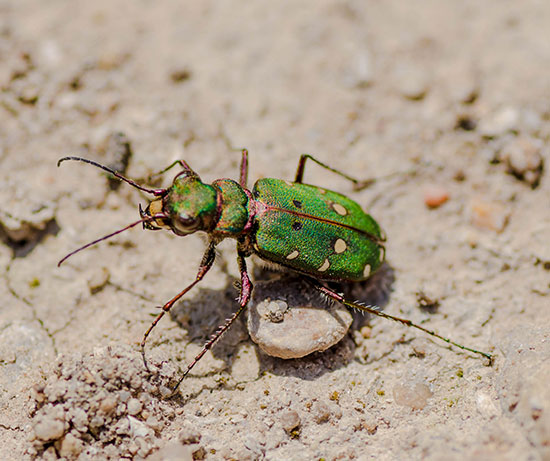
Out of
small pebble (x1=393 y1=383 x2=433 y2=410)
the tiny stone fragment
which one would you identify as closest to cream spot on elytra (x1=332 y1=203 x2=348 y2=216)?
→ small pebble (x1=393 y1=383 x2=433 y2=410)

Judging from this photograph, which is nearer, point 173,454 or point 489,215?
point 173,454

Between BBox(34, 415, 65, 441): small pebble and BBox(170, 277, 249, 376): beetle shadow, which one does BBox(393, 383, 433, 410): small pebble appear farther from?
BBox(34, 415, 65, 441): small pebble

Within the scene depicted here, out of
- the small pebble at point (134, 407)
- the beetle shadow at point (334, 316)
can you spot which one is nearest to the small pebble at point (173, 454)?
the small pebble at point (134, 407)

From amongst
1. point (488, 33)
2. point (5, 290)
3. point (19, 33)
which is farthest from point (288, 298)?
point (19, 33)

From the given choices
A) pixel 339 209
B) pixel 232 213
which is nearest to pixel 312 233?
pixel 339 209

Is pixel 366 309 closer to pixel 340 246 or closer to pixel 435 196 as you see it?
pixel 340 246

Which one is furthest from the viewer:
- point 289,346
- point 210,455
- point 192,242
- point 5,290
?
point 192,242

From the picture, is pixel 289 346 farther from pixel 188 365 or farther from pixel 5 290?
pixel 5 290
